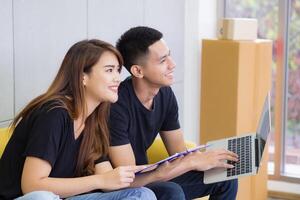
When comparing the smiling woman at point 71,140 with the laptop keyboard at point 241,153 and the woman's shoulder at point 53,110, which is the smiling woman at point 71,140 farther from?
the laptop keyboard at point 241,153

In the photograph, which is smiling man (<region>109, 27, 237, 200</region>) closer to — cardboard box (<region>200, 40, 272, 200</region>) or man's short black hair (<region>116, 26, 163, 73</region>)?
man's short black hair (<region>116, 26, 163, 73</region>)

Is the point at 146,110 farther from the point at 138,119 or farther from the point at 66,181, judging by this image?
the point at 66,181

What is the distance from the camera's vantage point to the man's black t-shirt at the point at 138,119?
265cm

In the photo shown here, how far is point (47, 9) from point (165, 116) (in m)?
0.82

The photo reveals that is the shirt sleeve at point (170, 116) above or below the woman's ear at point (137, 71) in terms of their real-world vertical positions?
below

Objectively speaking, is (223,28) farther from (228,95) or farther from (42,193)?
(42,193)

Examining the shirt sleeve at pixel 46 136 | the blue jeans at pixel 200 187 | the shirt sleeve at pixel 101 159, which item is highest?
the shirt sleeve at pixel 46 136

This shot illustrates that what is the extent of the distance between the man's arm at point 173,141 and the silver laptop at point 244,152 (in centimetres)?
28

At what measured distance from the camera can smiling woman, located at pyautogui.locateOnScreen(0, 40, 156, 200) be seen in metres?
2.11

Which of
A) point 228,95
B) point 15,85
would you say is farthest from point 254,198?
point 15,85

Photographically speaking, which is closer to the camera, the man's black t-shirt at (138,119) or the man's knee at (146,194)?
the man's knee at (146,194)

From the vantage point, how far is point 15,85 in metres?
2.81

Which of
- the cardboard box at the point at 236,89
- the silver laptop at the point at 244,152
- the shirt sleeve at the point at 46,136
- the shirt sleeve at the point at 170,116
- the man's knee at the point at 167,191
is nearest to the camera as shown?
the shirt sleeve at the point at 46,136

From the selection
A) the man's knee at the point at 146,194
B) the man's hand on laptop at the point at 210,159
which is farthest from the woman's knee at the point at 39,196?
the man's hand on laptop at the point at 210,159
